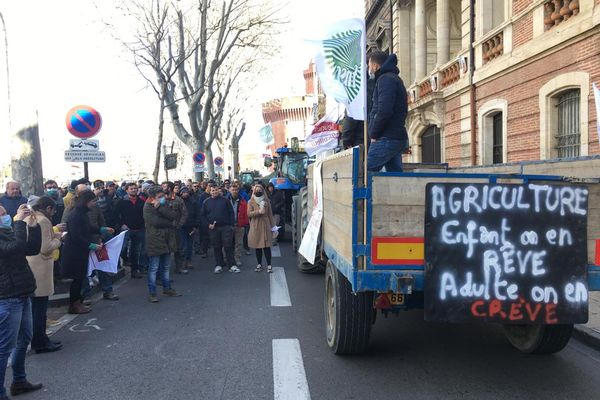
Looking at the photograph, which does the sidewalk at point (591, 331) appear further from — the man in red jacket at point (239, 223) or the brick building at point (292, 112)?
the brick building at point (292, 112)

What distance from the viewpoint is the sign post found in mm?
9016

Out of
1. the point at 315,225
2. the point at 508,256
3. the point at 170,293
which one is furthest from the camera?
the point at 170,293

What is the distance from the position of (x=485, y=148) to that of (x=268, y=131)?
38.5 ft

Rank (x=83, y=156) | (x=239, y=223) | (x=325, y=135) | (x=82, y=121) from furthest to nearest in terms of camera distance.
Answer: (x=239, y=223) → (x=83, y=156) → (x=82, y=121) → (x=325, y=135)

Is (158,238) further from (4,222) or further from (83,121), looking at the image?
(4,222)

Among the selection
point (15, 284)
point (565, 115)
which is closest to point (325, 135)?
point (15, 284)

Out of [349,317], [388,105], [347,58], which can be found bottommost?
[349,317]

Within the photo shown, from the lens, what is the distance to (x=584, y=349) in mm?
5109

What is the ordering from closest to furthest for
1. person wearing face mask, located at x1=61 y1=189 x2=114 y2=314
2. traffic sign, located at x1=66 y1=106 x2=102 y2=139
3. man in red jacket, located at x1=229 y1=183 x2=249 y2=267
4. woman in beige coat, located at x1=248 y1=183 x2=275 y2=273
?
person wearing face mask, located at x1=61 y1=189 x2=114 y2=314, traffic sign, located at x1=66 y1=106 x2=102 y2=139, woman in beige coat, located at x1=248 y1=183 x2=275 y2=273, man in red jacket, located at x1=229 y1=183 x2=249 y2=267

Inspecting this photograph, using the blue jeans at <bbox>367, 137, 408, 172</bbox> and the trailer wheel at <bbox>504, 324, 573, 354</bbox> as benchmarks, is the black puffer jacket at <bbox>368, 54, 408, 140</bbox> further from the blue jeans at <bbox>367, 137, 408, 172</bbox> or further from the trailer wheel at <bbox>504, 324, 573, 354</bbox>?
the trailer wheel at <bbox>504, 324, 573, 354</bbox>

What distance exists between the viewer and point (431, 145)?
62.0 feet

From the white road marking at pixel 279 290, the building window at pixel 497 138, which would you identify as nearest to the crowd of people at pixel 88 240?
the white road marking at pixel 279 290

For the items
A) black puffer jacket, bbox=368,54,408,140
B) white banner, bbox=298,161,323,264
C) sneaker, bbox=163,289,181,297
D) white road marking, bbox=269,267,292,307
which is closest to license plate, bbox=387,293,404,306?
white banner, bbox=298,161,323,264

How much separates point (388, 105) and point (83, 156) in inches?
265
